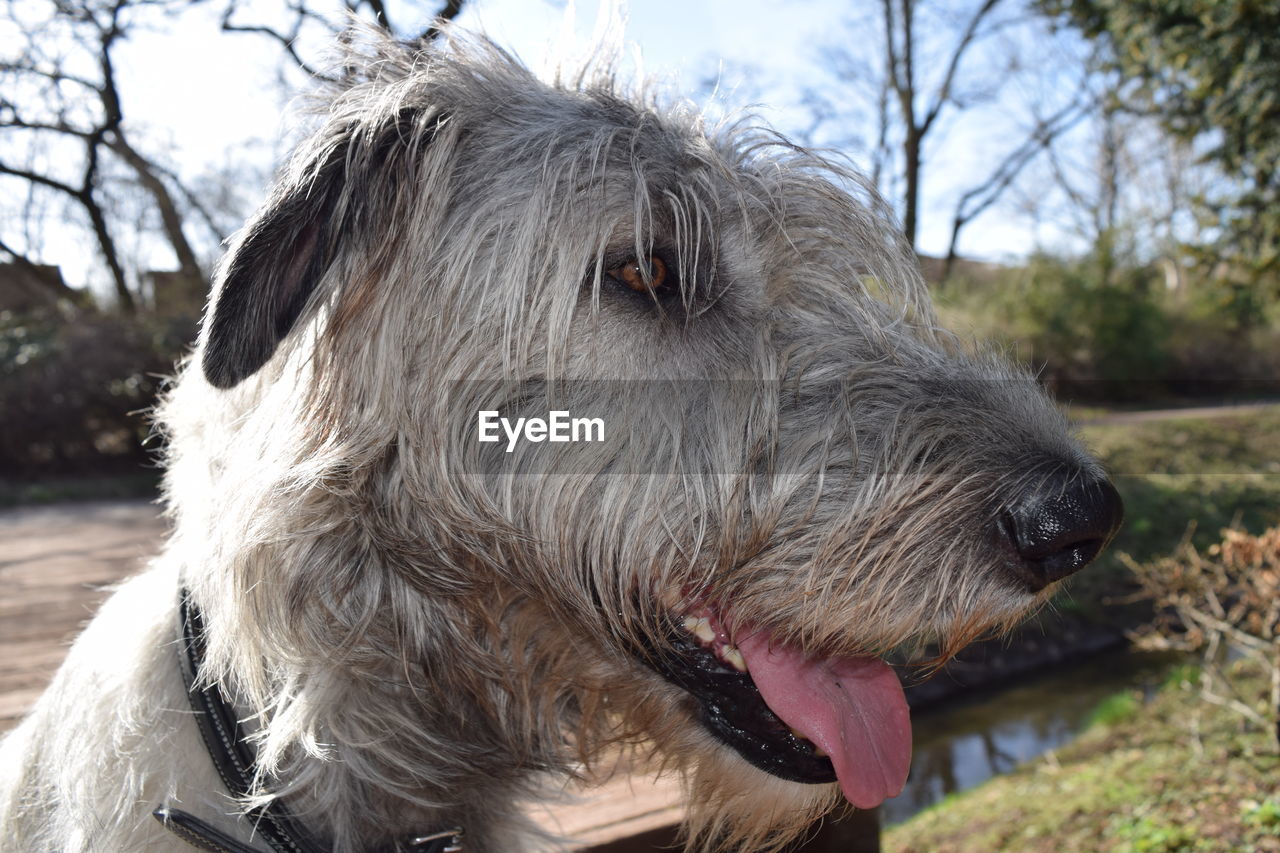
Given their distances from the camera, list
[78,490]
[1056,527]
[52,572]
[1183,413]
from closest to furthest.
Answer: [1056,527] < [52,572] < [78,490] < [1183,413]

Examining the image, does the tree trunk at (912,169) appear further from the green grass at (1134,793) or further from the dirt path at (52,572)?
the dirt path at (52,572)

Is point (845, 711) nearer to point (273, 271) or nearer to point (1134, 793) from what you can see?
point (273, 271)

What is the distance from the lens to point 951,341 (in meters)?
2.10

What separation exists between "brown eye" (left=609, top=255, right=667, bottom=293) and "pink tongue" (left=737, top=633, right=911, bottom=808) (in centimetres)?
76

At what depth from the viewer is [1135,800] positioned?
15.3 feet

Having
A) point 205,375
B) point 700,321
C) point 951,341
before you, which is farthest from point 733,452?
point 205,375

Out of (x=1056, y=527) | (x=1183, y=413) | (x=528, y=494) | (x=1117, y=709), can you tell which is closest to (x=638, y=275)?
(x=528, y=494)

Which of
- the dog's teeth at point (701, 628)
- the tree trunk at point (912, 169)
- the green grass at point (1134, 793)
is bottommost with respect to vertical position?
the green grass at point (1134, 793)

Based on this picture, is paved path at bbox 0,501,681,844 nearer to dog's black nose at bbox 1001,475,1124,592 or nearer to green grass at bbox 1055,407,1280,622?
dog's black nose at bbox 1001,475,1124,592

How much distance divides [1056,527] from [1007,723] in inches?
276

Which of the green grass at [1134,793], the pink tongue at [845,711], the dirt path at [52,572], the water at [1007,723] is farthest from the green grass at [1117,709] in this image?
the dirt path at [52,572]

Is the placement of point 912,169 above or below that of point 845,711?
above

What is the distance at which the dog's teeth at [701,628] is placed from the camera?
184 centimetres

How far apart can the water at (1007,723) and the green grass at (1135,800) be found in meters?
0.52
